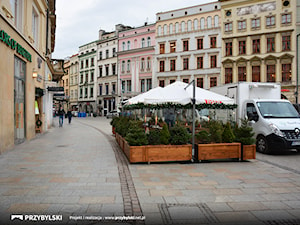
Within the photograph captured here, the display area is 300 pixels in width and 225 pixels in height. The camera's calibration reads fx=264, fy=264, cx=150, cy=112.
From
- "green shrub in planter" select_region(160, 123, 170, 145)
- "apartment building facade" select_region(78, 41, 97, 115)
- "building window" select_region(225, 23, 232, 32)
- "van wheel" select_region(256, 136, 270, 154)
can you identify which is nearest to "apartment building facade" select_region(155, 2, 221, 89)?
"building window" select_region(225, 23, 232, 32)

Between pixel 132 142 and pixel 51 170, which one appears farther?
pixel 132 142

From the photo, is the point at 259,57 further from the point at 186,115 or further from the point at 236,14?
the point at 186,115

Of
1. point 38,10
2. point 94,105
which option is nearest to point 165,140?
point 38,10

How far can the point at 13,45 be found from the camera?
10.4 meters

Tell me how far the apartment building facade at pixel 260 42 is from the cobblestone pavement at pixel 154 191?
2958 centimetres

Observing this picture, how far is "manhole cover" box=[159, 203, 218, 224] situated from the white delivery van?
5683mm

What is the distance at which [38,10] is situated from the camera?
16.2 meters

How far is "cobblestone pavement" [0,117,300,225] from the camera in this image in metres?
4.12

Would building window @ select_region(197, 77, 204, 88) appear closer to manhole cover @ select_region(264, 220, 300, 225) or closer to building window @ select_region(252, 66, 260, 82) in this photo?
building window @ select_region(252, 66, 260, 82)

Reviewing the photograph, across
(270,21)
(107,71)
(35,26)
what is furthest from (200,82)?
(35,26)

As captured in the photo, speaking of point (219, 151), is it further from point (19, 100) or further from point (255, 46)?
point (255, 46)

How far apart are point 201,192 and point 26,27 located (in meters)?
12.0

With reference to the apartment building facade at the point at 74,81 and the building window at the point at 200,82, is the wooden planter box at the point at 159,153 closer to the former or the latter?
the building window at the point at 200,82

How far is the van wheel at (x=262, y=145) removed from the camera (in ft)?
33.9
